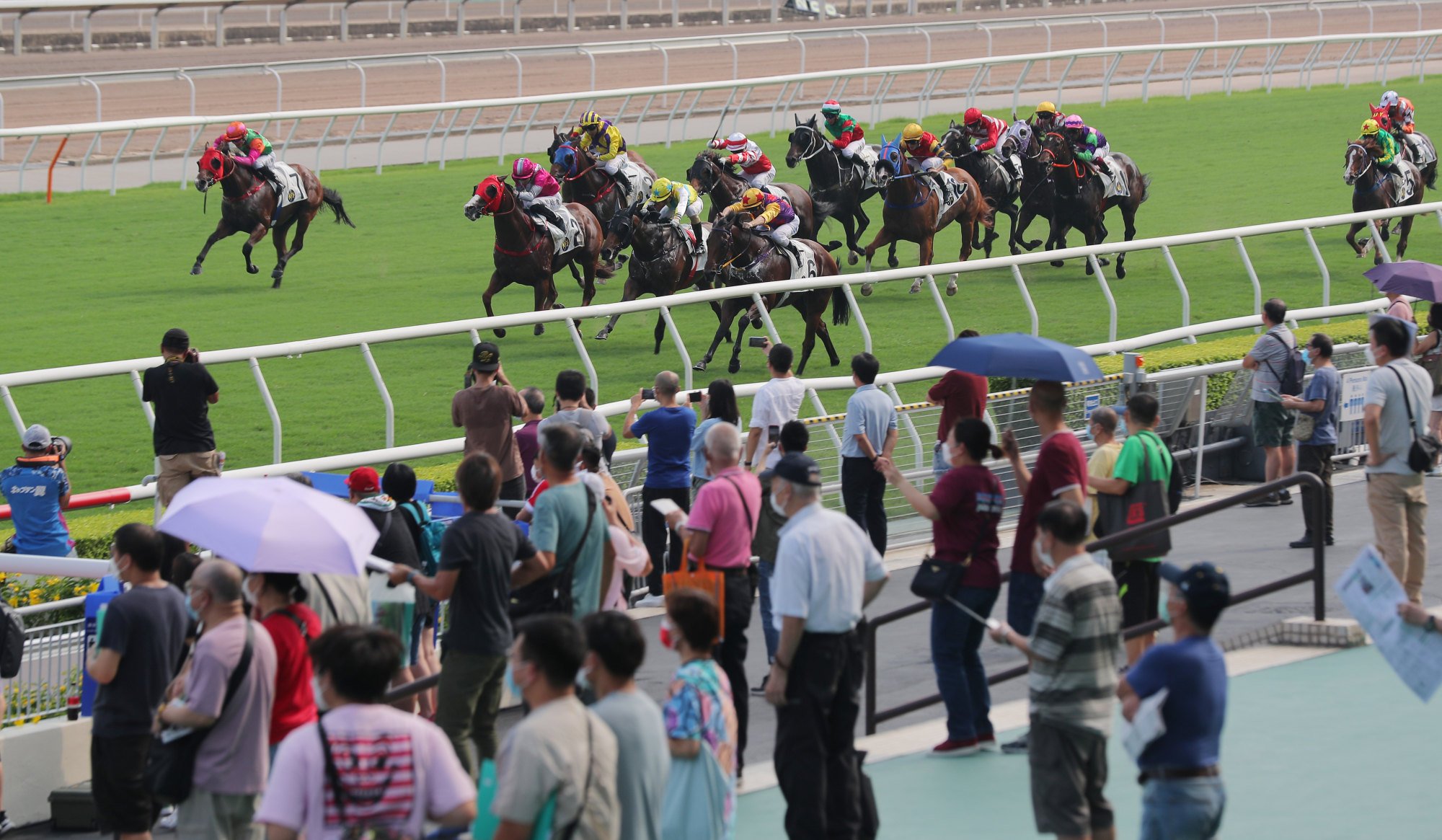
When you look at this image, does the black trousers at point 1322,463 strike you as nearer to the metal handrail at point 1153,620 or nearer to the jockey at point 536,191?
the metal handrail at point 1153,620

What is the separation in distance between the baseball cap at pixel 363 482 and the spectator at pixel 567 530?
1.27 meters

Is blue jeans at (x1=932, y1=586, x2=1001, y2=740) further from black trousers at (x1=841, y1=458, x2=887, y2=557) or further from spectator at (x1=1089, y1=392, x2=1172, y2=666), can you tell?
black trousers at (x1=841, y1=458, x2=887, y2=557)

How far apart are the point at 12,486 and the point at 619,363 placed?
473cm

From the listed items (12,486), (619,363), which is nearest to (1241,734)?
(12,486)

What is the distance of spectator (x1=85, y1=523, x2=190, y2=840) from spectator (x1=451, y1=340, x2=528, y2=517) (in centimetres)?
358

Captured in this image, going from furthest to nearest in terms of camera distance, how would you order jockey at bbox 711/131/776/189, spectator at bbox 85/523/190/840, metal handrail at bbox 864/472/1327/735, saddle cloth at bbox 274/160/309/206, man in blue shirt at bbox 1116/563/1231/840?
saddle cloth at bbox 274/160/309/206 < jockey at bbox 711/131/776/189 < metal handrail at bbox 864/472/1327/735 < spectator at bbox 85/523/190/840 < man in blue shirt at bbox 1116/563/1231/840

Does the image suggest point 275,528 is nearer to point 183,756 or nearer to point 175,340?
point 183,756

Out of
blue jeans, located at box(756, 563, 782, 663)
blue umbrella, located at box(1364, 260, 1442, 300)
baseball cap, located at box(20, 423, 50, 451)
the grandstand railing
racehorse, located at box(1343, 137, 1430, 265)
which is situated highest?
the grandstand railing

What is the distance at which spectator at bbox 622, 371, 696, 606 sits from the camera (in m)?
8.69

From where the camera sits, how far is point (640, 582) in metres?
9.73

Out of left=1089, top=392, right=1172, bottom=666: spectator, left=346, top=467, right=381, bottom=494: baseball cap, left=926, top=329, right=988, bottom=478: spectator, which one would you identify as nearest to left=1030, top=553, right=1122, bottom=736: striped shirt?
left=1089, top=392, right=1172, bottom=666: spectator

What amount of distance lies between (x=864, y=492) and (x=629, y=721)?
527cm

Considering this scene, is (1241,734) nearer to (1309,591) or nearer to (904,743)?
(904,743)

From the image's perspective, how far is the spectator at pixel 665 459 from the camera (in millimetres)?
8688
